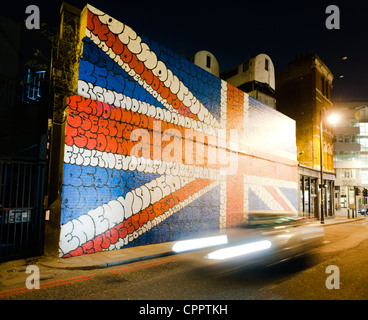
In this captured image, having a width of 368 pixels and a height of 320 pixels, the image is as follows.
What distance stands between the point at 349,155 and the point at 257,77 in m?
34.0

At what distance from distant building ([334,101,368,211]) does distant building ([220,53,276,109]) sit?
27348 mm

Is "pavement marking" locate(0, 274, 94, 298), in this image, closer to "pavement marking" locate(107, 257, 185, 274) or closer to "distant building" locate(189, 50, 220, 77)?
"pavement marking" locate(107, 257, 185, 274)

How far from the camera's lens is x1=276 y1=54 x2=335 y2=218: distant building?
27375 millimetres

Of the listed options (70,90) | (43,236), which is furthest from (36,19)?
(43,236)

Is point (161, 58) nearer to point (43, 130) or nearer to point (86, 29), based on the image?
point (86, 29)

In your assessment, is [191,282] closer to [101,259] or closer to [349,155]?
[101,259]

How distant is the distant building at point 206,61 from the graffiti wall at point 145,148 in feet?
17.2

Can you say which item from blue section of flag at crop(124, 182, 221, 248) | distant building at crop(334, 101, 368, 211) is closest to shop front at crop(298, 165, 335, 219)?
blue section of flag at crop(124, 182, 221, 248)

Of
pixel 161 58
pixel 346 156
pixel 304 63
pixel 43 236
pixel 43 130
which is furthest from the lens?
pixel 346 156

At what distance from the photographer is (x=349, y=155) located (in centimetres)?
4650

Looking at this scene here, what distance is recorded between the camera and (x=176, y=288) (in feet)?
17.7

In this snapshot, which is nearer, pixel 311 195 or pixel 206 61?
pixel 206 61

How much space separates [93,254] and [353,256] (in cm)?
878

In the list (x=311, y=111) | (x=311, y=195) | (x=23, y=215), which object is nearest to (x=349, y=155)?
(x=311, y=111)
